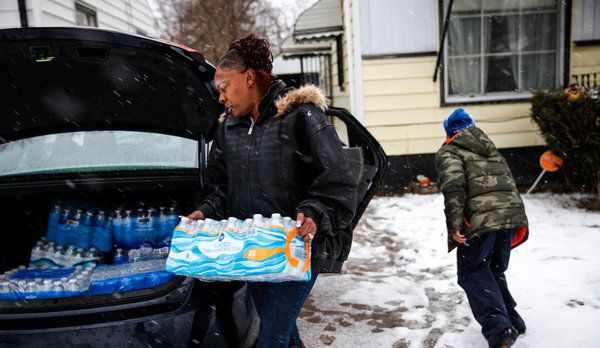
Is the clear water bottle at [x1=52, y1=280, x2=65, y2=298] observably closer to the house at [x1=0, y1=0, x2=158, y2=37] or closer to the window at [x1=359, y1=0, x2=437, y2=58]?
the house at [x1=0, y1=0, x2=158, y2=37]

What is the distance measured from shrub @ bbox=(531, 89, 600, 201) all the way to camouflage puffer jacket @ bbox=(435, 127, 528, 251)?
3.49 meters

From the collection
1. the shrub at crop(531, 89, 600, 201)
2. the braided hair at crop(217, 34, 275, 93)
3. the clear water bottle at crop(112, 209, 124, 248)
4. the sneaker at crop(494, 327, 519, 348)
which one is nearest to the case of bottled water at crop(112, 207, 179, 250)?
the clear water bottle at crop(112, 209, 124, 248)

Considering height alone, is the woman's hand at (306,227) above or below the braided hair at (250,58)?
below

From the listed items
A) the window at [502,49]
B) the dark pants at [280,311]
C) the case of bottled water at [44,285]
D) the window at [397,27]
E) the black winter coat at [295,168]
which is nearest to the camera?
the black winter coat at [295,168]

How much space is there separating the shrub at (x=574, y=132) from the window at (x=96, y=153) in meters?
4.93

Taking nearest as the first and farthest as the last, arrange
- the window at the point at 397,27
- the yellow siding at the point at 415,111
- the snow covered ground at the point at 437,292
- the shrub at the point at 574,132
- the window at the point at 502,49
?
1. the snow covered ground at the point at 437,292
2. the shrub at the point at 574,132
3. the window at the point at 397,27
4. the yellow siding at the point at 415,111
5. the window at the point at 502,49

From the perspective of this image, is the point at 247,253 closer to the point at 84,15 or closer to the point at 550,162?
the point at 550,162

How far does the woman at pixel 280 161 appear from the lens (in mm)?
1829

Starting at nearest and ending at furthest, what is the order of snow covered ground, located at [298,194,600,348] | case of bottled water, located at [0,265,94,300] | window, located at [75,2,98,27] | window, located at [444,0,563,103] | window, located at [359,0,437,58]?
case of bottled water, located at [0,265,94,300], snow covered ground, located at [298,194,600,348], window, located at [359,0,437,58], window, located at [444,0,563,103], window, located at [75,2,98,27]

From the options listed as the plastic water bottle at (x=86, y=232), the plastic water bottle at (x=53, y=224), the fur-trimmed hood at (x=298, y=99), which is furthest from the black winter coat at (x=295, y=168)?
the plastic water bottle at (x=53, y=224)

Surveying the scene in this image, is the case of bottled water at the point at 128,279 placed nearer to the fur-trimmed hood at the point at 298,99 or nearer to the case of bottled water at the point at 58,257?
the case of bottled water at the point at 58,257

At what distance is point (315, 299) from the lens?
12.2ft

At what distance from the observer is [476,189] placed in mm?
2740

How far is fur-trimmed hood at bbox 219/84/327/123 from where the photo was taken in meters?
1.90
